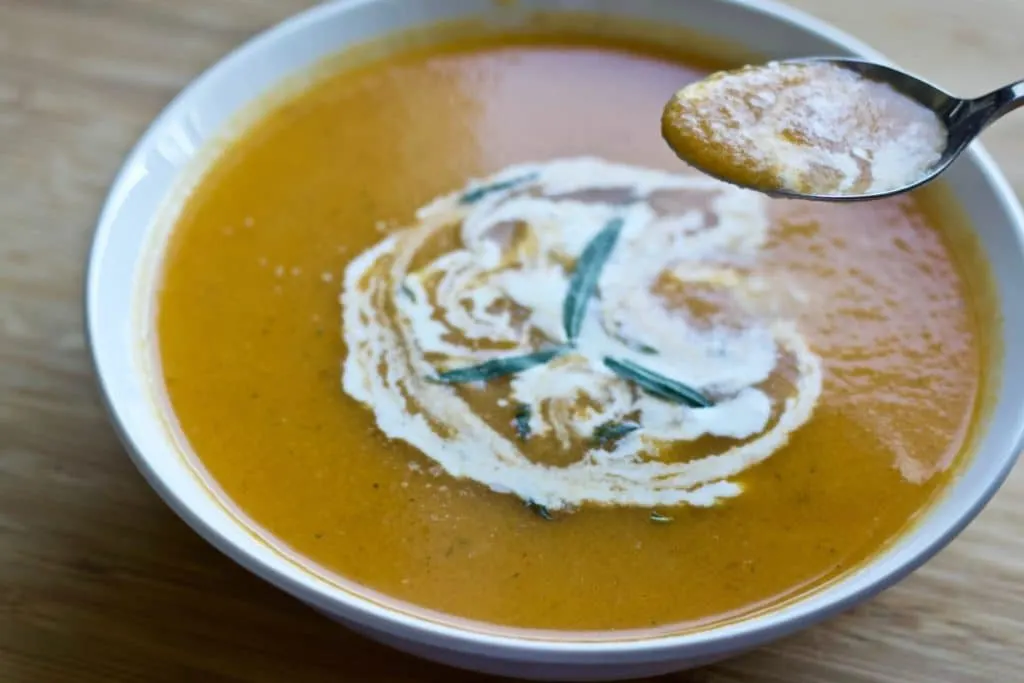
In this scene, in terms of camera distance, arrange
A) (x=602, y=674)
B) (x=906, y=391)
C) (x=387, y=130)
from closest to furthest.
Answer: (x=602, y=674) < (x=906, y=391) < (x=387, y=130)

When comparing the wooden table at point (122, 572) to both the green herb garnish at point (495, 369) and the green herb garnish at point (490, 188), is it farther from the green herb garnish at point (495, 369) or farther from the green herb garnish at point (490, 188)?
the green herb garnish at point (490, 188)

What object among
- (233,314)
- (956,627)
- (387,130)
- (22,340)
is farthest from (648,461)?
(22,340)

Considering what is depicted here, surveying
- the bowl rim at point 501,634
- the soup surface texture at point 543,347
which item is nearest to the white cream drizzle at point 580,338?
the soup surface texture at point 543,347

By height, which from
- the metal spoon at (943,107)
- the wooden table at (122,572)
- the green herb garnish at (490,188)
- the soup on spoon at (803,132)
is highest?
the metal spoon at (943,107)

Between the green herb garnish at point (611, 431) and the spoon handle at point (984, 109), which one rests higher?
the spoon handle at point (984, 109)

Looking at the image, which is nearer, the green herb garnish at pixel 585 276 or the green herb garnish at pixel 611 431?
the green herb garnish at pixel 611 431

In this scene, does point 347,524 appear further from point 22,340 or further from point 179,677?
point 22,340

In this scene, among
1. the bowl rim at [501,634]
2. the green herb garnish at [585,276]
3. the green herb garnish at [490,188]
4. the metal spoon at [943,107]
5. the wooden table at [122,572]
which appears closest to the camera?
the bowl rim at [501,634]
